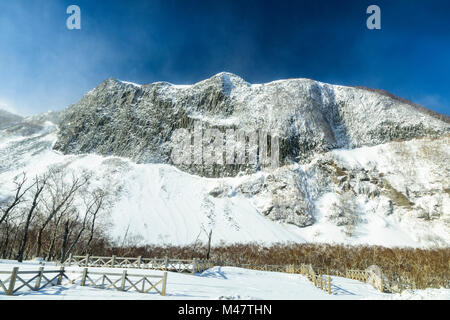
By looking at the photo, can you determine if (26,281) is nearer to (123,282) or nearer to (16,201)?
(123,282)

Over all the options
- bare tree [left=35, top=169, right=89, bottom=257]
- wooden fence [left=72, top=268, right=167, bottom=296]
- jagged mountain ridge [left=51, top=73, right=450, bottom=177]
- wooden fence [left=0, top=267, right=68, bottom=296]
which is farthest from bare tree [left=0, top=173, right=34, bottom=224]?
jagged mountain ridge [left=51, top=73, right=450, bottom=177]

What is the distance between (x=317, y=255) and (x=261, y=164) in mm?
29998

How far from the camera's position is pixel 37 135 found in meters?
84.1

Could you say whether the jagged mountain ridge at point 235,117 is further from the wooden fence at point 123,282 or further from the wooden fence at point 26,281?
the wooden fence at point 26,281

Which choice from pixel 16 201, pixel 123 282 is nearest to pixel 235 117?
pixel 16 201

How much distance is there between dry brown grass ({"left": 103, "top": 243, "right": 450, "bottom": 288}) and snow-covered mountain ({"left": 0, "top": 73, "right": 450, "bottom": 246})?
3.66 meters

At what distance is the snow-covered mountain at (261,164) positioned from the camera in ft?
176

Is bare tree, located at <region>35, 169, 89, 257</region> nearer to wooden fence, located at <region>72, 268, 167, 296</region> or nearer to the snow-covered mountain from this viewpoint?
the snow-covered mountain

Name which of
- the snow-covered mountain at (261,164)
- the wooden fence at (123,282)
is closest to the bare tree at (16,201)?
the snow-covered mountain at (261,164)

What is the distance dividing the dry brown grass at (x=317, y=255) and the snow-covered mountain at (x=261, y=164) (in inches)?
144

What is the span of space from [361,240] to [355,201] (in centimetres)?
1115

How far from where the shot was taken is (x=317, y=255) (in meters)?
43.2

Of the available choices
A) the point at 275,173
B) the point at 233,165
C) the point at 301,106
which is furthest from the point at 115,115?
the point at 301,106
